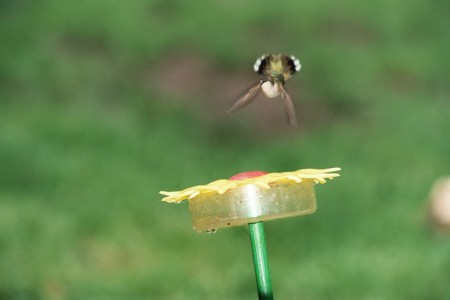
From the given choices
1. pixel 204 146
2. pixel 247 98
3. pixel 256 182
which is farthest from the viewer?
pixel 204 146

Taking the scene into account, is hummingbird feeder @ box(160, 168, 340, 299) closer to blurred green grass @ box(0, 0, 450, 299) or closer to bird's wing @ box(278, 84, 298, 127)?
bird's wing @ box(278, 84, 298, 127)

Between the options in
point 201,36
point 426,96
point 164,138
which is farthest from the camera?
point 201,36

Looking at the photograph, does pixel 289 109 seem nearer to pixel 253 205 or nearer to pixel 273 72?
pixel 273 72

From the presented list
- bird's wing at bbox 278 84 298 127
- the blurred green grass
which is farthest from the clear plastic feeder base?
the blurred green grass

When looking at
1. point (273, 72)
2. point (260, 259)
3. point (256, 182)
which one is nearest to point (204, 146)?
point (273, 72)

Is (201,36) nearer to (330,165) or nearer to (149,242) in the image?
(330,165)

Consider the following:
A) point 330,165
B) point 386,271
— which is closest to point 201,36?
point 330,165
